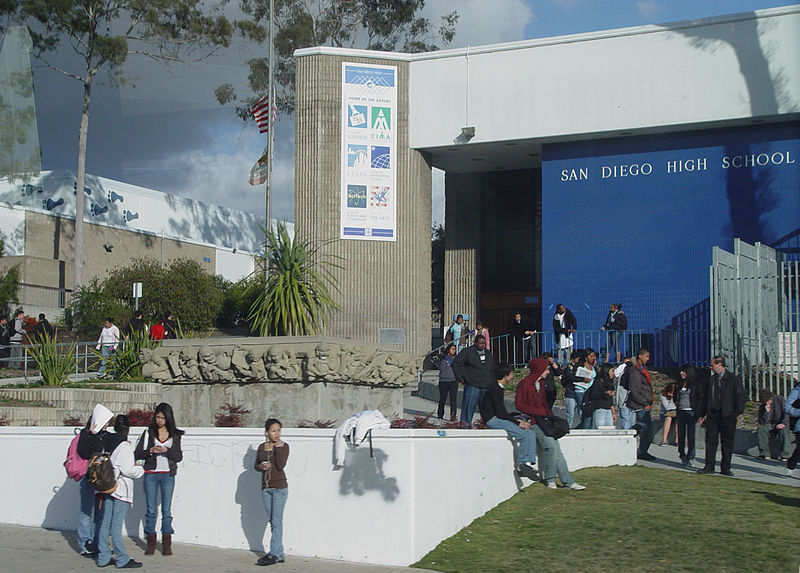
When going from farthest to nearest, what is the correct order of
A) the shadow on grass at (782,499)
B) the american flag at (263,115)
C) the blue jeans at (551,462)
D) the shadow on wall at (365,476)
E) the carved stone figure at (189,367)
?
the american flag at (263,115), the carved stone figure at (189,367), the blue jeans at (551,462), the shadow on grass at (782,499), the shadow on wall at (365,476)

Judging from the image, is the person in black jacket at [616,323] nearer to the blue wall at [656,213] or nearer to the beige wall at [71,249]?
the blue wall at [656,213]

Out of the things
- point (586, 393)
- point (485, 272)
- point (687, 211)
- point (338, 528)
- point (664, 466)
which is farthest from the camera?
point (485, 272)

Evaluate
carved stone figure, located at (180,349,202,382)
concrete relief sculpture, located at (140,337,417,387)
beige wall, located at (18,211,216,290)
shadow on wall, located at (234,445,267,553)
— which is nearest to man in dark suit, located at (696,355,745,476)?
concrete relief sculpture, located at (140,337,417,387)

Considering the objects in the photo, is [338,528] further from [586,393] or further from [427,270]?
[427,270]

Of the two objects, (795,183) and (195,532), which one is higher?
(795,183)

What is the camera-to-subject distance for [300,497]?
405 inches

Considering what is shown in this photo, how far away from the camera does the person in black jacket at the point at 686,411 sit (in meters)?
14.9

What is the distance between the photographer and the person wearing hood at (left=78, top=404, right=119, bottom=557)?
10.0m

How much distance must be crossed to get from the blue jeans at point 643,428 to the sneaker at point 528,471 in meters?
3.86

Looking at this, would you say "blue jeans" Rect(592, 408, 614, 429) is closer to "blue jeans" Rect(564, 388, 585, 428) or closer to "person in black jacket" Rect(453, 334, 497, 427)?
"blue jeans" Rect(564, 388, 585, 428)

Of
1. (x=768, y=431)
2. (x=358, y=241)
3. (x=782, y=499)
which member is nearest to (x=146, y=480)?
(x=782, y=499)

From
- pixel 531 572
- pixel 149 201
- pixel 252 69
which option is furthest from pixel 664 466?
pixel 149 201

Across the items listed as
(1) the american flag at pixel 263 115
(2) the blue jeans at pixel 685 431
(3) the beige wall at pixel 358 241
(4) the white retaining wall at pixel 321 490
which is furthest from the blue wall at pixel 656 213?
(4) the white retaining wall at pixel 321 490

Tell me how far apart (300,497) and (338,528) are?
1.72 ft
